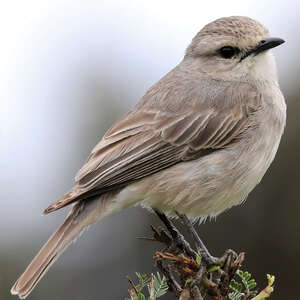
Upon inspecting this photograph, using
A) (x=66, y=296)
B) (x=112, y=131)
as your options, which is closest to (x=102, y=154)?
(x=112, y=131)

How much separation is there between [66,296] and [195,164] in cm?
358

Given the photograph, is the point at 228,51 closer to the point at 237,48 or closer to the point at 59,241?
the point at 237,48

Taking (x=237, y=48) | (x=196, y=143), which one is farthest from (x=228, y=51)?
(x=196, y=143)

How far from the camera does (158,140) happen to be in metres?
6.67

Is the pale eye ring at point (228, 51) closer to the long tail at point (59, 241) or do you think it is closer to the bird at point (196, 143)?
the bird at point (196, 143)

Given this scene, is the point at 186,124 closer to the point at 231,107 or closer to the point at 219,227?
the point at 231,107

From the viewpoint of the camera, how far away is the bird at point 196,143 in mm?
6320

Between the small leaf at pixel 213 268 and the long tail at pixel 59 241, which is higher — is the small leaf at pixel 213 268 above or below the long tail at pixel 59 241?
below

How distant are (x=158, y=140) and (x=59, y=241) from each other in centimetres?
134

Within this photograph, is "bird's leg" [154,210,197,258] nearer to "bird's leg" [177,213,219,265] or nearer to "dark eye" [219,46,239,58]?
"bird's leg" [177,213,219,265]

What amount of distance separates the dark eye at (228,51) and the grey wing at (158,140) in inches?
20.0

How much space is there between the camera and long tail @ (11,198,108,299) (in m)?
5.86

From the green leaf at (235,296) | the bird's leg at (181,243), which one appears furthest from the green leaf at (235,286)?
the bird's leg at (181,243)

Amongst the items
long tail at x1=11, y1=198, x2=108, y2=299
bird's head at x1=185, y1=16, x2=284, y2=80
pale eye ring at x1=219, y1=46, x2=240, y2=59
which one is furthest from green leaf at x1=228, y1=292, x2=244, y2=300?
pale eye ring at x1=219, y1=46, x2=240, y2=59
